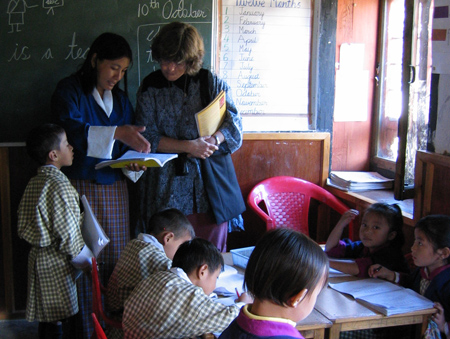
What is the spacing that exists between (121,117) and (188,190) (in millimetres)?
548

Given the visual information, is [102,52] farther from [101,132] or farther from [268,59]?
[268,59]

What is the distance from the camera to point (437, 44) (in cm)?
244

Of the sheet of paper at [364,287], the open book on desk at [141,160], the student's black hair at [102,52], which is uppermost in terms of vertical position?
the student's black hair at [102,52]

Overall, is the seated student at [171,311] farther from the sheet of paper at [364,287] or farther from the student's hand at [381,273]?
the student's hand at [381,273]

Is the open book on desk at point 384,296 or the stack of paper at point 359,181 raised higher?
the stack of paper at point 359,181

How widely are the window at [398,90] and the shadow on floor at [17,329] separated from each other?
7.51ft

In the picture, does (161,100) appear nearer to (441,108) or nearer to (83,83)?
(83,83)

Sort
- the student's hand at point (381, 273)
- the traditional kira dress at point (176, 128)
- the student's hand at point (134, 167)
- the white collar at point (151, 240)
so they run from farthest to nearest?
1. the traditional kira dress at point (176, 128)
2. the student's hand at point (134, 167)
3. the student's hand at point (381, 273)
4. the white collar at point (151, 240)

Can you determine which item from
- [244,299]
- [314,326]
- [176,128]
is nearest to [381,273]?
[314,326]

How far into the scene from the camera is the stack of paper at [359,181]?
3227 millimetres

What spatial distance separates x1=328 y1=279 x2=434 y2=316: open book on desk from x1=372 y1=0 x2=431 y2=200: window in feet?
2.26

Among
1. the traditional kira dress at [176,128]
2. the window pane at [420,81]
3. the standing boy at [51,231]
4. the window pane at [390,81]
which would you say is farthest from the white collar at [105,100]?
the window pane at [390,81]

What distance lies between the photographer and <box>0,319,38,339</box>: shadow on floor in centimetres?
290

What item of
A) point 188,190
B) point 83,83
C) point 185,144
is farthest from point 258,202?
point 83,83
